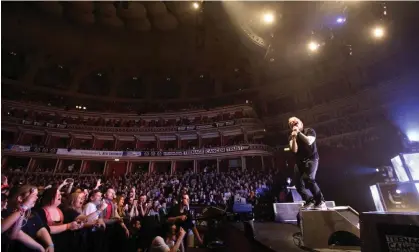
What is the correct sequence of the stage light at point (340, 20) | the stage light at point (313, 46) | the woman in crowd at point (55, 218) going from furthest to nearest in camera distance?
the stage light at point (313, 46), the stage light at point (340, 20), the woman in crowd at point (55, 218)

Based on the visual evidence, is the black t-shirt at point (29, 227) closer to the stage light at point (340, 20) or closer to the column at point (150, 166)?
the stage light at point (340, 20)

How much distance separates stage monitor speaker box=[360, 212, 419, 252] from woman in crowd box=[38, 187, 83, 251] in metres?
4.00

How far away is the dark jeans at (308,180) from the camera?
3.67 meters

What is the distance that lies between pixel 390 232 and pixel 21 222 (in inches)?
156

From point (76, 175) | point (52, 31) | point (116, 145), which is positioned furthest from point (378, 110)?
point (52, 31)

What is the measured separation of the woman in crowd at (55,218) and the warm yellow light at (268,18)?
26.1 ft

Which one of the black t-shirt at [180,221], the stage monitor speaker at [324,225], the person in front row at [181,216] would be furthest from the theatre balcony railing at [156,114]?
the stage monitor speaker at [324,225]

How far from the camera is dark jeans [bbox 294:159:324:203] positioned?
12.0 feet

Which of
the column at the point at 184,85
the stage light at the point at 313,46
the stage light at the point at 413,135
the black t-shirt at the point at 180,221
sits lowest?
the black t-shirt at the point at 180,221

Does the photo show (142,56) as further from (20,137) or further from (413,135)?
(413,135)

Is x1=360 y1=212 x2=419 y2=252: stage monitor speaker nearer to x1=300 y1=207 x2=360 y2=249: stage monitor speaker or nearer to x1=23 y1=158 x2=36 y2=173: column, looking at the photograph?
x1=300 y1=207 x2=360 y2=249: stage monitor speaker

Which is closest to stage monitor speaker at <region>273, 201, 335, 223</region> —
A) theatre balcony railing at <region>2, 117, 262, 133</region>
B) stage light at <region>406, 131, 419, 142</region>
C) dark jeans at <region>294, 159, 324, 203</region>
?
dark jeans at <region>294, 159, 324, 203</region>

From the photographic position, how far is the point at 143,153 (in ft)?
94.0

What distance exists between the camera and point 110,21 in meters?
28.6
